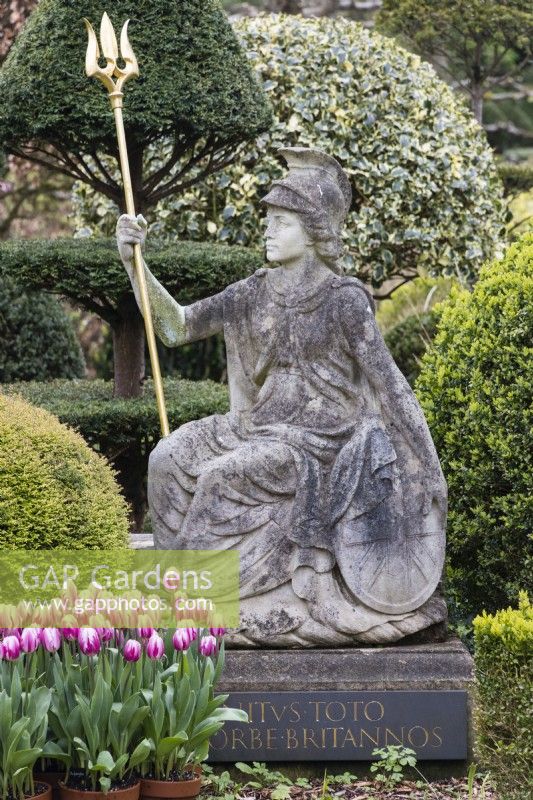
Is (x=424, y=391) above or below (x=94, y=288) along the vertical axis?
below

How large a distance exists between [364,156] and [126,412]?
345cm

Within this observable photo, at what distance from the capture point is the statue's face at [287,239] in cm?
563

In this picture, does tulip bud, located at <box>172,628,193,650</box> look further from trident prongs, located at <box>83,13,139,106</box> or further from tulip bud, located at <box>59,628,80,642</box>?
trident prongs, located at <box>83,13,139,106</box>

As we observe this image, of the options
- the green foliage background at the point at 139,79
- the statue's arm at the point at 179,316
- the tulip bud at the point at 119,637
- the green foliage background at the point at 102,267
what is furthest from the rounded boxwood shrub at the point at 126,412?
the tulip bud at the point at 119,637

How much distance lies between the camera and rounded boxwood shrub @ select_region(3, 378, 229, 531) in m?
7.88

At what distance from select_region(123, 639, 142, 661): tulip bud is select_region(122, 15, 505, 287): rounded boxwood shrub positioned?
5.90 m

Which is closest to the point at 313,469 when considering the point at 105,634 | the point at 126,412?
the point at 105,634

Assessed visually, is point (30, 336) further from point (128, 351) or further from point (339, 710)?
point (339, 710)

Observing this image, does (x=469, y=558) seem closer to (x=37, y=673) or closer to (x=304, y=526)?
(x=304, y=526)

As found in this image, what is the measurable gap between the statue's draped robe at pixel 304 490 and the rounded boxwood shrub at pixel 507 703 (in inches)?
26.7

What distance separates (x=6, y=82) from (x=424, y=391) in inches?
114

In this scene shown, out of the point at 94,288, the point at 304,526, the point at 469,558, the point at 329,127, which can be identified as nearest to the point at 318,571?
the point at 304,526

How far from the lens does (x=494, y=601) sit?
6.77 m

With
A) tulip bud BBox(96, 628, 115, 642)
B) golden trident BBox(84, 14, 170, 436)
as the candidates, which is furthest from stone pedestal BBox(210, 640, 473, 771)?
golden trident BBox(84, 14, 170, 436)
